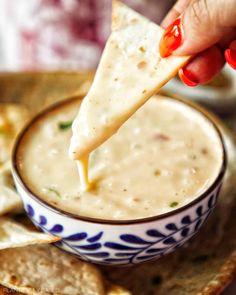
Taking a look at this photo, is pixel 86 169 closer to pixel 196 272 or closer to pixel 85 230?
pixel 85 230

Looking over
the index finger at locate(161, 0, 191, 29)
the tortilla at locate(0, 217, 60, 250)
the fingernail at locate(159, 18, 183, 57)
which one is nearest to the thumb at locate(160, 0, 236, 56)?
the fingernail at locate(159, 18, 183, 57)

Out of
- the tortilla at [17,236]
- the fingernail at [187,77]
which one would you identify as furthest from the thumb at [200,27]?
the tortilla at [17,236]

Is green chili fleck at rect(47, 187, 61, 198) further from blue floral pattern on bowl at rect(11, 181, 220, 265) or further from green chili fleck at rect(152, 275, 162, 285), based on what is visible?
green chili fleck at rect(152, 275, 162, 285)

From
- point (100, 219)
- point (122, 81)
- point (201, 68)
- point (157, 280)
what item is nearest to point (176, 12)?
point (201, 68)

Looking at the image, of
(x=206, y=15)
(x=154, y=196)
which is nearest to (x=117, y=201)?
(x=154, y=196)

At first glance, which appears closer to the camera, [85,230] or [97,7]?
[85,230]

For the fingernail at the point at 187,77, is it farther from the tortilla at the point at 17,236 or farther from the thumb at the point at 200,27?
the tortilla at the point at 17,236
